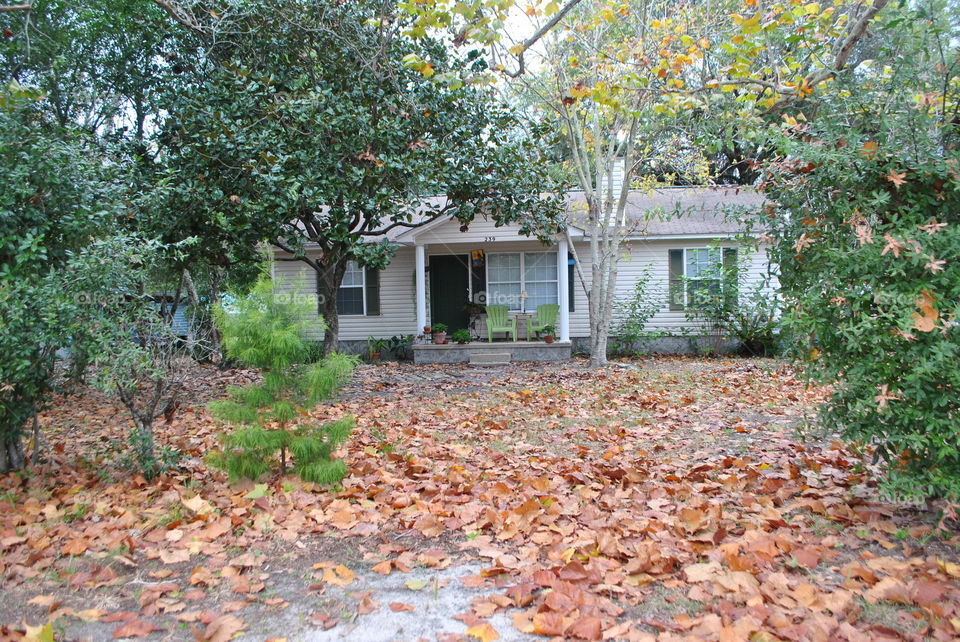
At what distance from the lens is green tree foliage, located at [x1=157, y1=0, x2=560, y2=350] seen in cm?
912

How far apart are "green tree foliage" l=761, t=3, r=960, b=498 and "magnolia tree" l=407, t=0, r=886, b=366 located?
155 centimetres

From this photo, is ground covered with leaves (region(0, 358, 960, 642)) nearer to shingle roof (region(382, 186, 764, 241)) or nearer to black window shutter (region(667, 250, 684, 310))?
shingle roof (region(382, 186, 764, 241))

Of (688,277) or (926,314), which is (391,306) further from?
(926,314)

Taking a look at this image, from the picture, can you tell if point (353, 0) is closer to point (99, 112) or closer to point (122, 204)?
point (122, 204)

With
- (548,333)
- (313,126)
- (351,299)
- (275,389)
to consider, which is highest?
(313,126)

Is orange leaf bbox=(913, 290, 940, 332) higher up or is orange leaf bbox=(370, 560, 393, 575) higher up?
orange leaf bbox=(913, 290, 940, 332)

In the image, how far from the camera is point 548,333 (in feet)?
54.8

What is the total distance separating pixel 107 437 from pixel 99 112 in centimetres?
963

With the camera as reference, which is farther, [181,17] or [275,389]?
[181,17]

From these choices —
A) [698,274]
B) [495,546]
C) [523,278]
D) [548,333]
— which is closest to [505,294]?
[523,278]

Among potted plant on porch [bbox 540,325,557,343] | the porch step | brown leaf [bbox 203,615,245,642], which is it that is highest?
potted plant on porch [bbox 540,325,557,343]

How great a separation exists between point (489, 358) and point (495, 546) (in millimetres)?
11853

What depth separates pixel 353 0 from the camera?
9.84m

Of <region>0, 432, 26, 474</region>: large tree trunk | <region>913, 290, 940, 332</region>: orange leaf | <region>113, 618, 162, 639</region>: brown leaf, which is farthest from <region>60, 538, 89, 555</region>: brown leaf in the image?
<region>913, 290, 940, 332</region>: orange leaf
